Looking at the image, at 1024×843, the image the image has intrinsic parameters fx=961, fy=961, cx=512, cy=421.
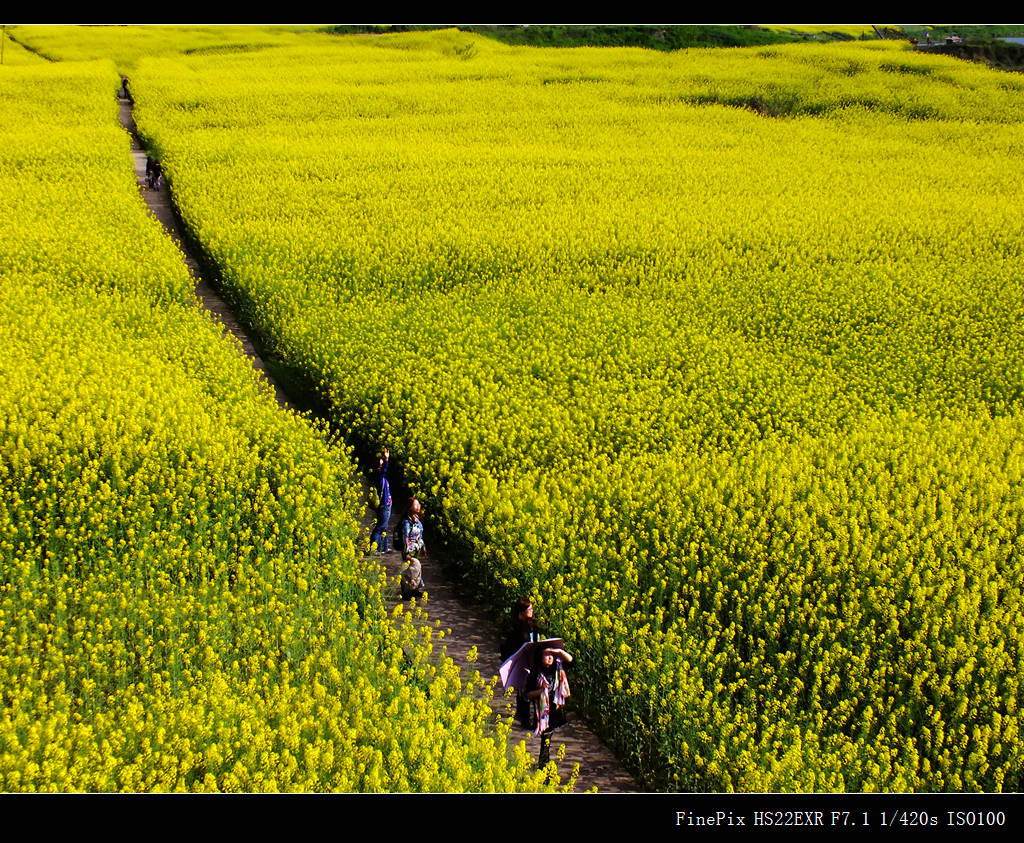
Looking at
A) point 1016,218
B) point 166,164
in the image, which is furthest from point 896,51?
point 166,164

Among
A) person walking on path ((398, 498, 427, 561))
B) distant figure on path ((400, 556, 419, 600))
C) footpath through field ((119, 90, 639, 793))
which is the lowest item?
footpath through field ((119, 90, 639, 793))

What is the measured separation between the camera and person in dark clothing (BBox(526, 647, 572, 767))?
22.3 feet

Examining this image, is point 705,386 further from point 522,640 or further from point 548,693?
point 548,693

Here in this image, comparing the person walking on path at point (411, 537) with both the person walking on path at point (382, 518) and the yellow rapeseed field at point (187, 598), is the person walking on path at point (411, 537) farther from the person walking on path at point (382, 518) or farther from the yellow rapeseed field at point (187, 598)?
the person walking on path at point (382, 518)

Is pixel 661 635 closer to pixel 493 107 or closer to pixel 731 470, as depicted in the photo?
pixel 731 470

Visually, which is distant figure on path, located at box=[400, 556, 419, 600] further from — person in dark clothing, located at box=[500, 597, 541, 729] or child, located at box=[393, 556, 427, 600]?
person in dark clothing, located at box=[500, 597, 541, 729]

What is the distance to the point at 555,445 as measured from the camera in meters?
11.3

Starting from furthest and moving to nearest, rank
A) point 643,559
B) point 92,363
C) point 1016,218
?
1. point 1016,218
2. point 92,363
3. point 643,559

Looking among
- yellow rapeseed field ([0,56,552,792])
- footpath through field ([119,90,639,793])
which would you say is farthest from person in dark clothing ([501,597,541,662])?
yellow rapeseed field ([0,56,552,792])

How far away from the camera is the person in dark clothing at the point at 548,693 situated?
6.79m

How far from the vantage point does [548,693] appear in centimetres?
684

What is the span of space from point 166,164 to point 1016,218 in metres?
22.6

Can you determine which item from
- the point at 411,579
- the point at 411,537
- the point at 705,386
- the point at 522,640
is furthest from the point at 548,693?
the point at 705,386

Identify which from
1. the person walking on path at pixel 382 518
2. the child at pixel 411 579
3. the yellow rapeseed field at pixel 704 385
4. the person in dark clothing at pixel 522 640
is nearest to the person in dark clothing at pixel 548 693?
the person in dark clothing at pixel 522 640
